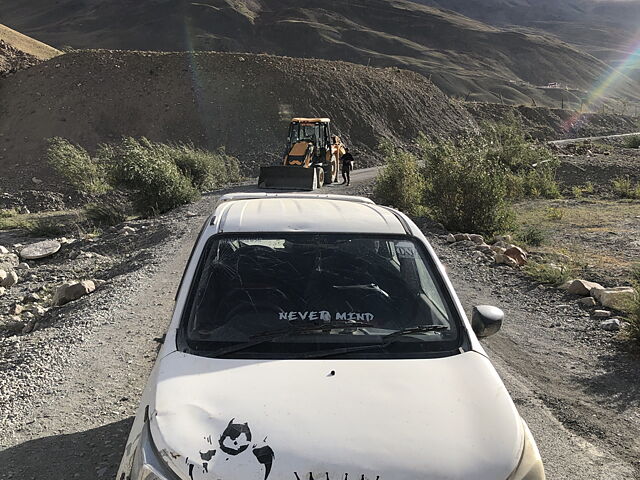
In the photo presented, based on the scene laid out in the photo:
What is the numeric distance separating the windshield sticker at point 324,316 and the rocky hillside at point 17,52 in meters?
46.3

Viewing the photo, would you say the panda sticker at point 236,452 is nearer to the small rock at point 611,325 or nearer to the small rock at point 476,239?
the small rock at point 611,325

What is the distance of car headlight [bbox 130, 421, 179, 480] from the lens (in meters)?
2.24

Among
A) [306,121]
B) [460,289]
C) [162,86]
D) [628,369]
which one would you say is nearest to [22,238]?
[306,121]

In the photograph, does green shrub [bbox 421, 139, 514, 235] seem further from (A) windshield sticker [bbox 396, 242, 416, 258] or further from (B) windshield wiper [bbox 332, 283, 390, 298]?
(B) windshield wiper [bbox 332, 283, 390, 298]

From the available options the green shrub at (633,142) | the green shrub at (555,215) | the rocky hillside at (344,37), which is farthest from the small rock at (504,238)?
the rocky hillside at (344,37)

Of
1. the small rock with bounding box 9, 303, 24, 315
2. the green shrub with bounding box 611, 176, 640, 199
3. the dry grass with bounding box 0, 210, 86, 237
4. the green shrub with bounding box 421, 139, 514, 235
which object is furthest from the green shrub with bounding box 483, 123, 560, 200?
the small rock with bounding box 9, 303, 24, 315

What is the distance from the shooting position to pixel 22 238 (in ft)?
53.8

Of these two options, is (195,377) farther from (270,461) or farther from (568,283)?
(568,283)

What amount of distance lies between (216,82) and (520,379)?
39.4 m

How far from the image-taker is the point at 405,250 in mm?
3643

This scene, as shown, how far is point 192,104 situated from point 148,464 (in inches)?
1552

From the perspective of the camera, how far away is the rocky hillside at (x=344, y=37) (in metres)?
103

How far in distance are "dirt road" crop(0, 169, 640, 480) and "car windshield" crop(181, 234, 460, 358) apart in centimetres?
163

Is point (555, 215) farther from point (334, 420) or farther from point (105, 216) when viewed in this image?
point (334, 420)
